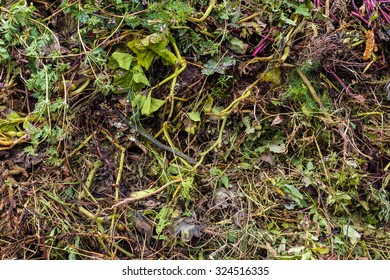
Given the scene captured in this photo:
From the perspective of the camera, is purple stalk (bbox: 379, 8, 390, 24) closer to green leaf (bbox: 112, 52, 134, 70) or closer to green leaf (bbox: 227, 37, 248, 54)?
green leaf (bbox: 227, 37, 248, 54)

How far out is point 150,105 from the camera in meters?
2.24

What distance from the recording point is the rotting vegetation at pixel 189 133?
2154 millimetres

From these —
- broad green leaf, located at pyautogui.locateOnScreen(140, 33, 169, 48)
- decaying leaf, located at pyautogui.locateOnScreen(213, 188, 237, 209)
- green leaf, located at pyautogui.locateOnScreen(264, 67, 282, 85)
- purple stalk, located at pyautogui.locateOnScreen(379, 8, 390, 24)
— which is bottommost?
decaying leaf, located at pyautogui.locateOnScreen(213, 188, 237, 209)

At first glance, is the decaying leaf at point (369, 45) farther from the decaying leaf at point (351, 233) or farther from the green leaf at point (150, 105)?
the green leaf at point (150, 105)

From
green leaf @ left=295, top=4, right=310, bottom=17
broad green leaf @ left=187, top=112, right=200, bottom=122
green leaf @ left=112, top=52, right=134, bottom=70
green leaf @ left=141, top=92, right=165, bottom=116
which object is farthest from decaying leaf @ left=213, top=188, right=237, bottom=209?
green leaf @ left=295, top=4, right=310, bottom=17

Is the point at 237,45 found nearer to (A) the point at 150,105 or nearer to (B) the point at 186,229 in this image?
(A) the point at 150,105

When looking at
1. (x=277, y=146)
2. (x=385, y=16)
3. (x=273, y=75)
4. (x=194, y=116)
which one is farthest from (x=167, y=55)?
(x=385, y=16)

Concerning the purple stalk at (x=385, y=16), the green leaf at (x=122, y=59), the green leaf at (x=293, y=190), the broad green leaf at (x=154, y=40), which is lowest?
the green leaf at (x=293, y=190)

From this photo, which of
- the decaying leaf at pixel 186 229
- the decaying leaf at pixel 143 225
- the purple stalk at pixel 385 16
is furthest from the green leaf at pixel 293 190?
the purple stalk at pixel 385 16

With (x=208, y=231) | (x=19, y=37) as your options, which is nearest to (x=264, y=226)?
(x=208, y=231)

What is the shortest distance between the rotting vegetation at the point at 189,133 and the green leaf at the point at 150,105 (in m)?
0.01

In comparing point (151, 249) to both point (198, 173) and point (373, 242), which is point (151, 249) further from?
point (373, 242)

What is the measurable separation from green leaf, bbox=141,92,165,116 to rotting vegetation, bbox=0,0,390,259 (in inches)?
0.4

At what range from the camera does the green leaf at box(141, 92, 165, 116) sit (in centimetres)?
222
